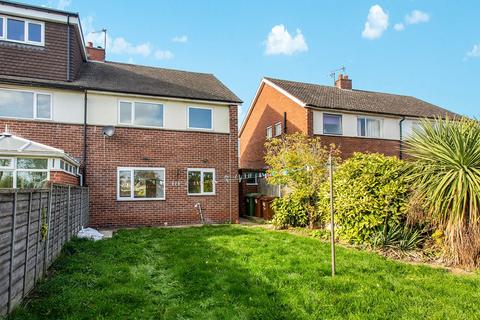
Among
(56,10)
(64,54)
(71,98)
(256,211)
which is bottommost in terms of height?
(256,211)

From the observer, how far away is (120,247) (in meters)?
8.13

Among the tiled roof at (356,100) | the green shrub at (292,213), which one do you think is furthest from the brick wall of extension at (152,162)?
the tiled roof at (356,100)

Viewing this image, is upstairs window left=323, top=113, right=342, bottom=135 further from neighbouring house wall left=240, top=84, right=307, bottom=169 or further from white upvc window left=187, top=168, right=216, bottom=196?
white upvc window left=187, top=168, right=216, bottom=196

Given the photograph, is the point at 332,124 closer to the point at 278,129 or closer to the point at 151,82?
the point at 278,129

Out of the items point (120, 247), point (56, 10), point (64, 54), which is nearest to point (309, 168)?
point (120, 247)

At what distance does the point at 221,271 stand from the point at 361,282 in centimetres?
230

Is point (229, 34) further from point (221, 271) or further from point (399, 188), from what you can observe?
point (221, 271)

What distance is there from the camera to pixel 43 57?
41.3 feet

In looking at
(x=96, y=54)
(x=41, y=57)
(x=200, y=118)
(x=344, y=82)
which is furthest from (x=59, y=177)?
(x=344, y=82)

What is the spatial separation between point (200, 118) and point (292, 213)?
5.59 metres

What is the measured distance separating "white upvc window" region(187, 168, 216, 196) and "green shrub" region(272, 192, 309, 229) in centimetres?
329

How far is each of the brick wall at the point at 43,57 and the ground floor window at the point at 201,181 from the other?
610cm

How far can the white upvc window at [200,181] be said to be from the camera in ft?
45.9

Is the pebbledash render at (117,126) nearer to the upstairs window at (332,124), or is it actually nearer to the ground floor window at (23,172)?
the ground floor window at (23,172)
